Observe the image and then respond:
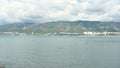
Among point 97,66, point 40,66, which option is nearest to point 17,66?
point 40,66

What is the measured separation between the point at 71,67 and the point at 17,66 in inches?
485

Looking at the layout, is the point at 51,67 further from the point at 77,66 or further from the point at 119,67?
the point at 119,67

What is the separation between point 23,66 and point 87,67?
14.5 metres

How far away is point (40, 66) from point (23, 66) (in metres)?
3.88

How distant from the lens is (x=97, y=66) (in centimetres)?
5491

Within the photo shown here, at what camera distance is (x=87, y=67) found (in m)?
53.2

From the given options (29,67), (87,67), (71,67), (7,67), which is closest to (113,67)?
(87,67)

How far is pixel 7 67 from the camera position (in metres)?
52.7

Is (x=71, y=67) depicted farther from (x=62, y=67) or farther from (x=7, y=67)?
(x=7, y=67)

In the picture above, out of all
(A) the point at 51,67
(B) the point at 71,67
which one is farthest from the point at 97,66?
(A) the point at 51,67

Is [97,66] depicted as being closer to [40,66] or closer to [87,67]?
[87,67]

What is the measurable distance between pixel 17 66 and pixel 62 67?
33.9ft

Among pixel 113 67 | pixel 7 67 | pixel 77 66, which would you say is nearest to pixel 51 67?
pixel 77 66

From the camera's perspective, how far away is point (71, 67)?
5328 centimetres
